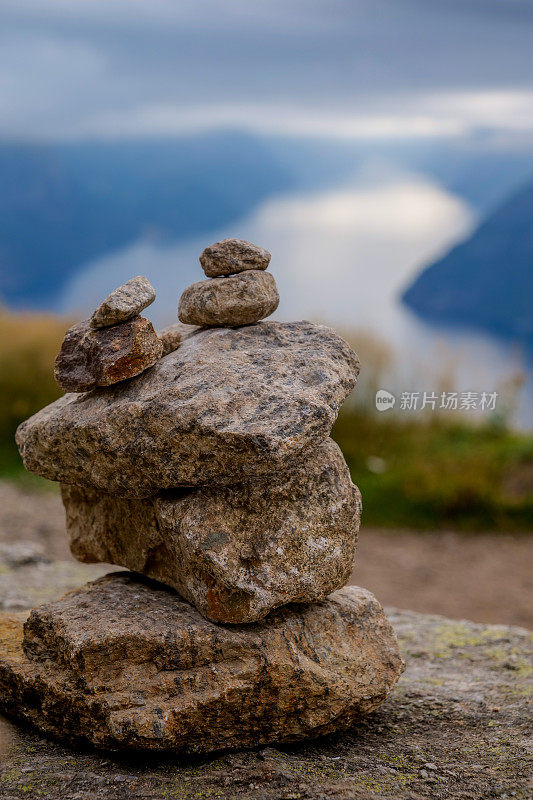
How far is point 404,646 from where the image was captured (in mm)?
5473

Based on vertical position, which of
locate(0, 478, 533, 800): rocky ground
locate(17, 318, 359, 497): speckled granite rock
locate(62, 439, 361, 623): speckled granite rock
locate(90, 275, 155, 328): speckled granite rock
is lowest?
locate(0, 478, 533, 800): rocky ground

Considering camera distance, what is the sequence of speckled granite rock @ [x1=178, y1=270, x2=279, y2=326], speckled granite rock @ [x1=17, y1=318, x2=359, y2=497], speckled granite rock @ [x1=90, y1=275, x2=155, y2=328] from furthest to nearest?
speckled granite rock @ [x1=178, y1=270, x2=279, y2=326]
speckled granite rock @ [x1=90, y1=275, x2=155, y2=328]
speckled granite rock @ [x1=17, y1=318, x2=359, y2=497]

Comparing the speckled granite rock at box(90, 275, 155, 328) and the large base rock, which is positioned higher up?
the speckled granite rock at box(90, 275, 155, 328)

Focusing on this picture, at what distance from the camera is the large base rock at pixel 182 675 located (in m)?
3.42

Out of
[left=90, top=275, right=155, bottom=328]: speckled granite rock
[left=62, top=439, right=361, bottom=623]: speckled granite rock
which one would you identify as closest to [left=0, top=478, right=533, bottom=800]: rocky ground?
[left=62, top=439, right=361, bottom=623]: speckled granite rock

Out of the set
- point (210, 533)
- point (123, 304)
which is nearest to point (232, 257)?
point (123, 304)

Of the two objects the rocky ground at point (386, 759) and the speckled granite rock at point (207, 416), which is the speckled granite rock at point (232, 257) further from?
the rocky ground at point (386, 759)

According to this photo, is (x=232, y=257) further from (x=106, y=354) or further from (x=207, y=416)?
(x=207, y=416)

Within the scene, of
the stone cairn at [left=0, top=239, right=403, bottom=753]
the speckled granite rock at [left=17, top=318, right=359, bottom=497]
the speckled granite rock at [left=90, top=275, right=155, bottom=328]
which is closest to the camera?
the speckled granite rock at [left=17, top=318, right=359, bottom=497]

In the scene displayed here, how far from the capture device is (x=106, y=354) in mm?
3588

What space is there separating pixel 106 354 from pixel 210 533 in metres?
0.91

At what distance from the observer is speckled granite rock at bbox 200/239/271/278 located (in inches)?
152

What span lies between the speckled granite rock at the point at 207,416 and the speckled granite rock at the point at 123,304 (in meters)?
0.28

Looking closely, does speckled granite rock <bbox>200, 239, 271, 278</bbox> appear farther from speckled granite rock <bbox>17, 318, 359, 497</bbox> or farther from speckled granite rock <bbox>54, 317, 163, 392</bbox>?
speckled granite rock <bbox>54, 317, 163, 392</bbox>
